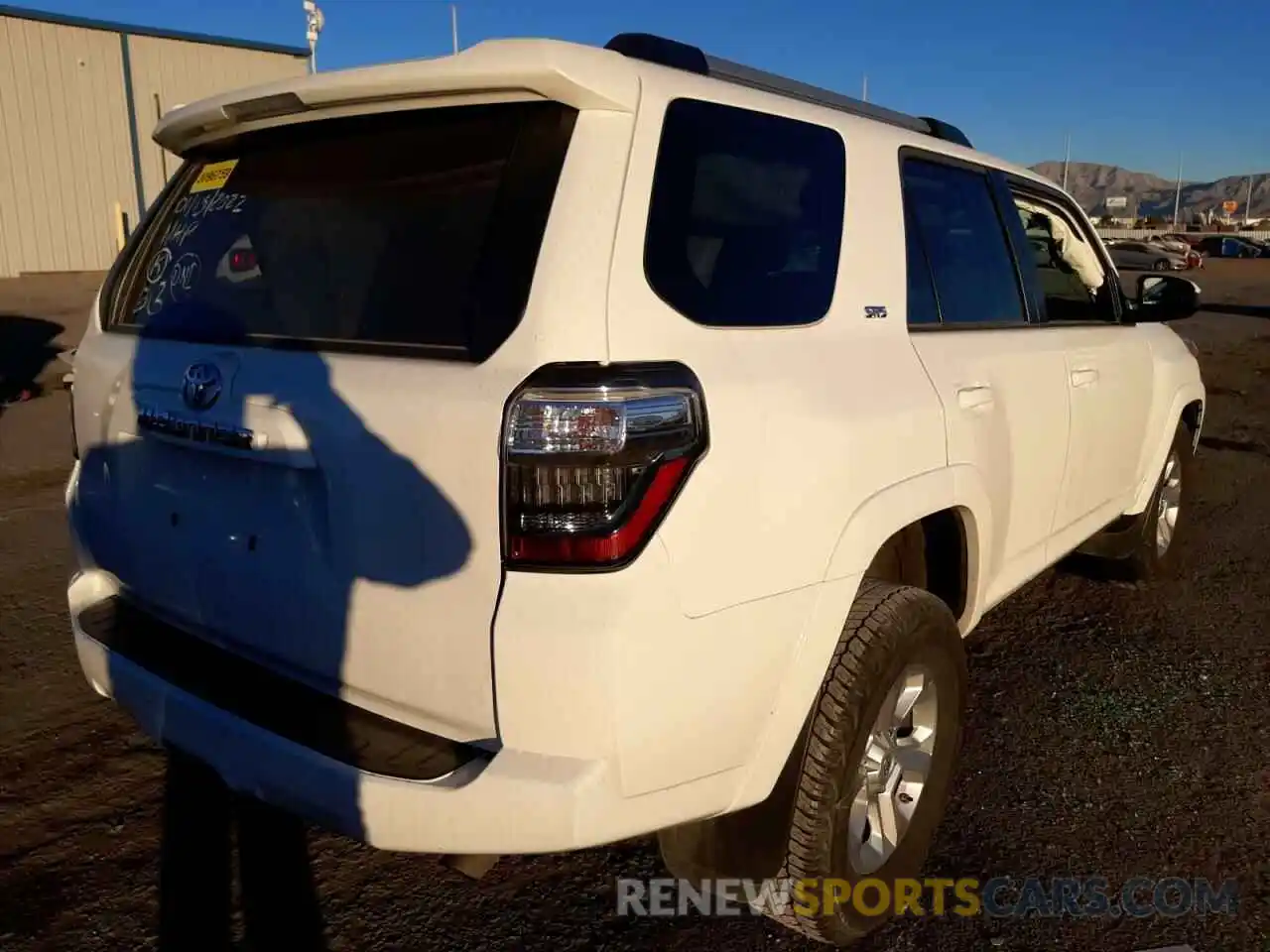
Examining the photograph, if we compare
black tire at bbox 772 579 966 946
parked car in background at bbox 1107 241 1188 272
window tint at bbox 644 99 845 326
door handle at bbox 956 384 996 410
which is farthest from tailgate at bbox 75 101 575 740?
parked car in background at bbox 1107 241 1188 272

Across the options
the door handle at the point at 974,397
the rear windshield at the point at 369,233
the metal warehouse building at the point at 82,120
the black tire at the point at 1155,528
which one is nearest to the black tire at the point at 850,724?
the door handle at the point at 974,397

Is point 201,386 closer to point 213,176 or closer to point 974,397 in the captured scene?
point 213,176

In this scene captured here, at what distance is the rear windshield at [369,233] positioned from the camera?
1862 mm

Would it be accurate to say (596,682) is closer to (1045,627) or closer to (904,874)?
(904,874)

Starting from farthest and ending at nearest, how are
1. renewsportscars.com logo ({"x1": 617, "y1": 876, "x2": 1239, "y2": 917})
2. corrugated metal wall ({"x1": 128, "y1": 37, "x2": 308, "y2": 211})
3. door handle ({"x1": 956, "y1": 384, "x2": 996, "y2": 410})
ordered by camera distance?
corrugated metal wall ({"x1": 128, "y1": 37, "x2": 308, "y2": 211}), door handle ({"x1": 956, "y1": 384, "x2": 996, "y2": 410}), renewsportscars.com logo ({"x1": 617, "y1": 876, "x2": 1239, "y2": 917})

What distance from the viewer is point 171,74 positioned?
2244 centimetres

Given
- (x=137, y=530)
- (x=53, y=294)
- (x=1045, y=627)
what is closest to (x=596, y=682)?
(x=137, y=530)

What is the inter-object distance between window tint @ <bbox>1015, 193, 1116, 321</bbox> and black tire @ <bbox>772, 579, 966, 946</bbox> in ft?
6.49

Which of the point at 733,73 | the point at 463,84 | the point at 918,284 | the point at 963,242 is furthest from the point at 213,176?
the point at 963,242

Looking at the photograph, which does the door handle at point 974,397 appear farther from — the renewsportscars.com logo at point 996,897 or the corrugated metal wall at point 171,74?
the corrugated metal wall at point 171,74

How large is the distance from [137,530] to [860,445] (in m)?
1.66

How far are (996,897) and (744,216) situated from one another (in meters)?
1.86

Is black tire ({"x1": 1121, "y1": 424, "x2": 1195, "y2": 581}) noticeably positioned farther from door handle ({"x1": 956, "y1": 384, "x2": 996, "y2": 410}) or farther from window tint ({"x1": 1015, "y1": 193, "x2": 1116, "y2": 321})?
door handle ({"x1": 956, "y1": 384, "x2": 996, "y2": 410})

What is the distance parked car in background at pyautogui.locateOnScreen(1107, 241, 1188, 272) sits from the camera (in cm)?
3819
